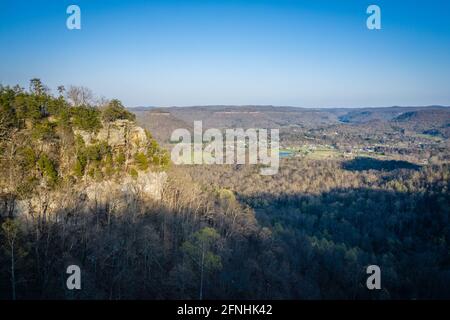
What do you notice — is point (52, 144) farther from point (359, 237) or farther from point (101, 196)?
point (359, 237)

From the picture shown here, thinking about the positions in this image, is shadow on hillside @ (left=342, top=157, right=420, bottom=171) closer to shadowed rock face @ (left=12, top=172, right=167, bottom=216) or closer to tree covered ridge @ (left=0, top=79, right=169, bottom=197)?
shadowed rock face @ (left=12, top=172, right=167, bottom=216)

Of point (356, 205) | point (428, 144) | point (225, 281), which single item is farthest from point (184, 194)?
point (428, 144)

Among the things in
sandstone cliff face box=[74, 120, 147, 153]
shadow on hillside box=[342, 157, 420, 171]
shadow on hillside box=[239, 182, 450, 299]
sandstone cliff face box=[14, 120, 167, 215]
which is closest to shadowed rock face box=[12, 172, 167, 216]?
sandstone cliff face box=[14, 120, 167, 215]

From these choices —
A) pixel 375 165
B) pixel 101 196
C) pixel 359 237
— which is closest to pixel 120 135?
pixel 101 196

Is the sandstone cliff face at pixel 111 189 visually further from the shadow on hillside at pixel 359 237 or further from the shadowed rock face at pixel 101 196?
the shadow on hillside at pixel 359 237

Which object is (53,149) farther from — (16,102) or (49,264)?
(49,264)

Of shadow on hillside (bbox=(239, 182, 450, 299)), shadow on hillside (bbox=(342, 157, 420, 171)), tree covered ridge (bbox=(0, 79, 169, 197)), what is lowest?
shadow on hillside (bbox=(239, 182, 450, 299))
